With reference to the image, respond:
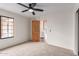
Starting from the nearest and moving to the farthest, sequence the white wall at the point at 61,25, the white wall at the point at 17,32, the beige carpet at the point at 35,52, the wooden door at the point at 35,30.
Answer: the beige carpet at the point at 35,52
the white wall at the point at 61,25
the white wall at the point at 17,32
the wooden door at the point at 35,30

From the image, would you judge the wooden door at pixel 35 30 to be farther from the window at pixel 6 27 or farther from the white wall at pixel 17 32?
the window at pixel 6 27

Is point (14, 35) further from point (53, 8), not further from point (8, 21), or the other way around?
point (53, 8)

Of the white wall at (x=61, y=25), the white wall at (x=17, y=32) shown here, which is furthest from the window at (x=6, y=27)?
the white wall at (x=61, y=25)

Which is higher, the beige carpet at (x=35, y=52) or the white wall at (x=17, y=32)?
the white wall at (x=17, y=32)

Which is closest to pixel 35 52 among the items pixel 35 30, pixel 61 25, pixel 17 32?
pixel 61 25

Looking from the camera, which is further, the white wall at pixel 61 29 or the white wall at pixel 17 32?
the white wall at pixel 17 32

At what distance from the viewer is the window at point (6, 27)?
477 cm

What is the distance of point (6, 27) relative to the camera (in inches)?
202

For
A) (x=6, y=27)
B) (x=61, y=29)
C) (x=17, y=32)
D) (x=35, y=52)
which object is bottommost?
(x=35, y=52)

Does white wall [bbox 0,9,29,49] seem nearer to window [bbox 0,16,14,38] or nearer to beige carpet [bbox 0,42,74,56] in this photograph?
window [bbox 0,16,14,38]

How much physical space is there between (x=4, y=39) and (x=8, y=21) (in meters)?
1.01

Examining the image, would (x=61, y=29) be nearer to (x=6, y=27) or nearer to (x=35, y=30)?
(x=6, y=27)

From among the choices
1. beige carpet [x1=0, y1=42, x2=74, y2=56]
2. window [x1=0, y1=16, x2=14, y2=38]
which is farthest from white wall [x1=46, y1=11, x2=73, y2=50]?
window [x1=0, y1=16, x2=14, y2=38]

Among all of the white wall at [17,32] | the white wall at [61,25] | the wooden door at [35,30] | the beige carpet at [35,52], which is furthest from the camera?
the wooden door at [35,30]
